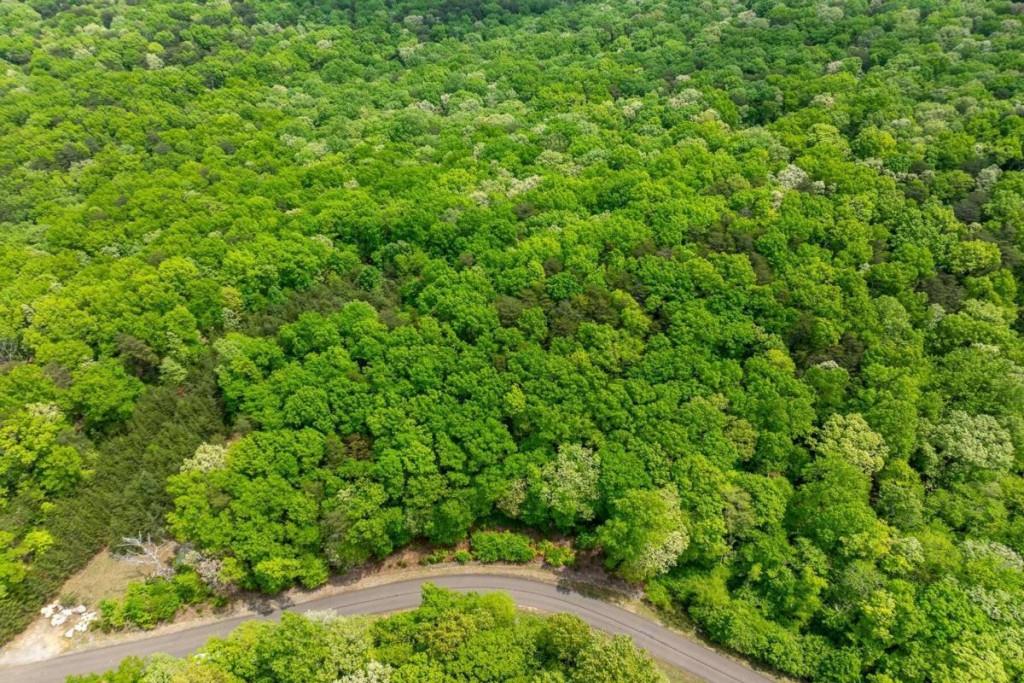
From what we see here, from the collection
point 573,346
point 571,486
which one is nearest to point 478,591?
point 571,486

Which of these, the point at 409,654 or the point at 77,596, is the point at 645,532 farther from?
the point at 77,596

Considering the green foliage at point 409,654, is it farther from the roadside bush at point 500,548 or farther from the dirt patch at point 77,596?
the roadside bush at point 500,548

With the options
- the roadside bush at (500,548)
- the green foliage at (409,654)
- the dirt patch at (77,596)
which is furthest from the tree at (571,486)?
the dirt patch at (77,596)

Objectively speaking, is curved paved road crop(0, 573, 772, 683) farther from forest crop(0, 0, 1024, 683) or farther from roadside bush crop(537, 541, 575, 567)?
forest crop(0, 0, 1024, 683)

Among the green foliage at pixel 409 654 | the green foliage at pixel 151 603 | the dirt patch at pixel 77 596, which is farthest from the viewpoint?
the green foliage at pixel 151 603

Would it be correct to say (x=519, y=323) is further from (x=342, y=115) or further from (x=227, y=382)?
(x=342, y=115)

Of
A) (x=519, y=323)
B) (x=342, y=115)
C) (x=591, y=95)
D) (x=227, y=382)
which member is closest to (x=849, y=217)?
(x=519, y=323)
